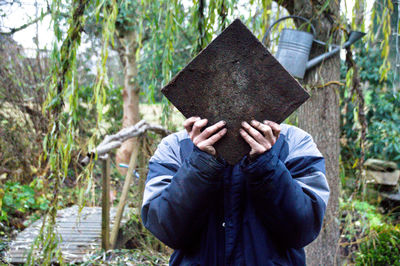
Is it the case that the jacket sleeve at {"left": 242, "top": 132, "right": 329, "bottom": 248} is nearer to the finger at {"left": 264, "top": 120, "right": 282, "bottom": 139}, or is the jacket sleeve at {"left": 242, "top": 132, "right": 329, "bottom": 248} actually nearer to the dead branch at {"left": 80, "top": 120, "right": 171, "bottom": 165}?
the finger at {"left": 264, "top": 120, "right": 282, "bottom": 139}

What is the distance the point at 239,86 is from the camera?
4.21 ft

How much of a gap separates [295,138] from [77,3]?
1.47m

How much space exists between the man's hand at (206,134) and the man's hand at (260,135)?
3.1 inches

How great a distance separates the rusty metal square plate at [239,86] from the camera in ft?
4.16

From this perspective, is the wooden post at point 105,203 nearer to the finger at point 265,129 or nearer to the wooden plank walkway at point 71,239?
the wooden plank walkway at point 71,239

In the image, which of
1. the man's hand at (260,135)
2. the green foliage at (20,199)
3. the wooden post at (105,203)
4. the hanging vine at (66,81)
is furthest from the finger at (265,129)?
the green foliage at (20,199)

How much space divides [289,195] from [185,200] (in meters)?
0.35

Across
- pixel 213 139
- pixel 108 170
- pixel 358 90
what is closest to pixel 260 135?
pixel 213 139

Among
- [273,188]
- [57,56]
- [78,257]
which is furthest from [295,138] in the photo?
[78,257]

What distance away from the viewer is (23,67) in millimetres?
6363

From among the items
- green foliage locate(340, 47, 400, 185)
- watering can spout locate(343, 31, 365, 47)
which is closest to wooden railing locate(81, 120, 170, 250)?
watering can spout locate(343, 31, 365, 47)

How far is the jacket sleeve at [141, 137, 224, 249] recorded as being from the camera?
1.24 meters

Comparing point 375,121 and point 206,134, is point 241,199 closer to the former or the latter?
point 206,134

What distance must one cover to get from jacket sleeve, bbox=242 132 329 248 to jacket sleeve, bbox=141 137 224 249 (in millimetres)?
134
